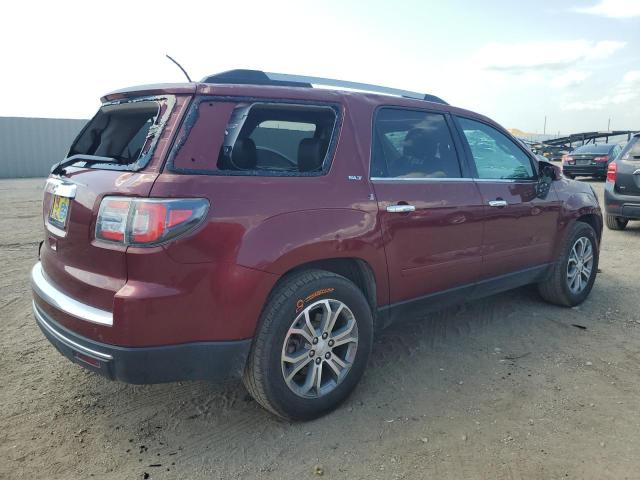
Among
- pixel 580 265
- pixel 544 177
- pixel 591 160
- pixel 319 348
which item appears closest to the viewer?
pixel 319 348

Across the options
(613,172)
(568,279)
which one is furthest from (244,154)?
(613,172)

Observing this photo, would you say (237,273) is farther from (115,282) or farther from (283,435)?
(283,435)

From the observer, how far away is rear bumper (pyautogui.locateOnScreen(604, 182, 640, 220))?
7.66 meters

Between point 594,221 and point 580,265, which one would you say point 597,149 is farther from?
point 580,265

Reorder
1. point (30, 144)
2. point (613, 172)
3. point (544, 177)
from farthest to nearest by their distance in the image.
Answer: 1. point (30, 144)
2. point (613, 172)
3. point (544, 177)

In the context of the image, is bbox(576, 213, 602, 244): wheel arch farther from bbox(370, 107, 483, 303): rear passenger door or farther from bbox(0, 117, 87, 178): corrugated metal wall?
bbox(0, 117, 87, 178): corrugated metal wall

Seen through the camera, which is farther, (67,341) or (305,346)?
(305,346)

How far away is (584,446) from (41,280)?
3.06 metres

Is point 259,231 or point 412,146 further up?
point 412,146

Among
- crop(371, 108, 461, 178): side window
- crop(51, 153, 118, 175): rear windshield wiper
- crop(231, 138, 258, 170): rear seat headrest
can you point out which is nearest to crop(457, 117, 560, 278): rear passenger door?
crop(371, 108, 461, 178): side window

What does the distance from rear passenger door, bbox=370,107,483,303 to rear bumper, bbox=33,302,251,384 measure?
3.77 feet

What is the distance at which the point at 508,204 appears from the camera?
391cm

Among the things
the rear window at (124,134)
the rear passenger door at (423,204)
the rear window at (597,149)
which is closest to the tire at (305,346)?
the rear passenger door at (423,204)

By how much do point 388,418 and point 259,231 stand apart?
51.4 inches
